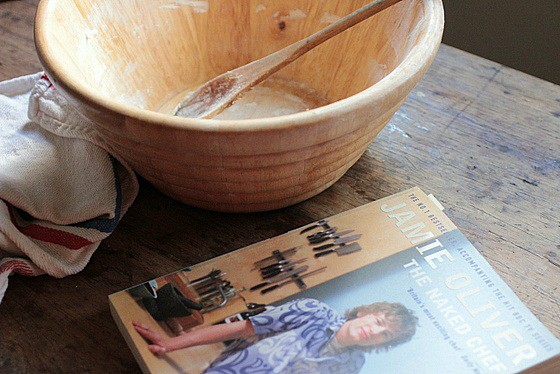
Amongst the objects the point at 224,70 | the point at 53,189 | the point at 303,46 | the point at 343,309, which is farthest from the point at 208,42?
the point at 343,309

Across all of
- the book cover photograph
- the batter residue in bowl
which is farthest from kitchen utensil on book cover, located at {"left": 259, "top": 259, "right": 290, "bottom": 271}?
the batter residue in bowl

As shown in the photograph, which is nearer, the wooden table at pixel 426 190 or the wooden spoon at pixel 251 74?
the wooden table at pixel 426 190

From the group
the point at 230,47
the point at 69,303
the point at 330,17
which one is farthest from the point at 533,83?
the point at 69,303

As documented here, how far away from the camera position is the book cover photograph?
0.51m

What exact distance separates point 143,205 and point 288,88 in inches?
9.7

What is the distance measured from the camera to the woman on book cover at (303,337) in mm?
503

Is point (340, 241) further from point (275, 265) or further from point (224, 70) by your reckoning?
point (224, 70)

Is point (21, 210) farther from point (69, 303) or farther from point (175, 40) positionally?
point (175, 40)

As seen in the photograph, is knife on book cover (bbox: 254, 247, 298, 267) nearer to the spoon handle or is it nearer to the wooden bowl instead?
the wooden bowl

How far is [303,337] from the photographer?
522 mm

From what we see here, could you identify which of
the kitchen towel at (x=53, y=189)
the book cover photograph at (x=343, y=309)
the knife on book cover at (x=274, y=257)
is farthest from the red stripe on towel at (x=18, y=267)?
the knife on book cover at (x=274, y=257)

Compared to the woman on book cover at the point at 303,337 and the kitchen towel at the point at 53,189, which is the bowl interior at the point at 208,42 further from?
the woman on book cover at the point at 303,337

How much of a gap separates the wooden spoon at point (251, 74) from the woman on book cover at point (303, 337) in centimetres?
26

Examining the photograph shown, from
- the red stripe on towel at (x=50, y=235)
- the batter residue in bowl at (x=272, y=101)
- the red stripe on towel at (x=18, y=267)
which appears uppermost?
the batter residue in bowl at (x=272, y=101)
